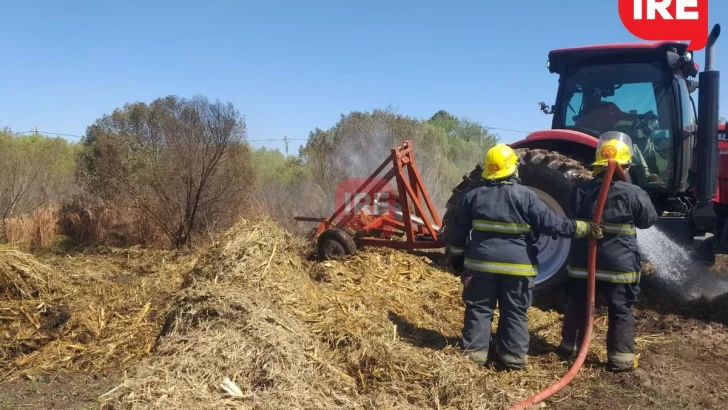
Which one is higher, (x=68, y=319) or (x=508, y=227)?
(x=508, y=227)

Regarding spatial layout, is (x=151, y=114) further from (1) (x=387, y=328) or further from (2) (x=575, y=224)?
(2) (x=575, y=224)

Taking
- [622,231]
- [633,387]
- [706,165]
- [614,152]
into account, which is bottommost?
[633,387]

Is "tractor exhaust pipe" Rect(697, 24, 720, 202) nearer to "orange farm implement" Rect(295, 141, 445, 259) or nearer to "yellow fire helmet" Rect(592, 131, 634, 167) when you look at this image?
"yellow fire helmet" Rect(592, 131, 634, 167)

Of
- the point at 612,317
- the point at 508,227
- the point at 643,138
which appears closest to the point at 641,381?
the point at 612,317

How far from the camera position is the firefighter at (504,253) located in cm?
442

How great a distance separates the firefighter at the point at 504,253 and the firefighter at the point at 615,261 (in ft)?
0.90

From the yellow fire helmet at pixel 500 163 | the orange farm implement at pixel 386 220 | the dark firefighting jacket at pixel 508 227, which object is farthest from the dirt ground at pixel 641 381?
the orange farm implement at pixel 386 220

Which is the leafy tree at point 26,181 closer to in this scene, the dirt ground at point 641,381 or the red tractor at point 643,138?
the dirt ground at point 641,381

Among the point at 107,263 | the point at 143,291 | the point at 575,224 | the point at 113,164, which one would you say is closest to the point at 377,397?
the point at 575,224

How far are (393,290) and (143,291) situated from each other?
2495mm

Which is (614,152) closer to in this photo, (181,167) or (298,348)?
(298,348)

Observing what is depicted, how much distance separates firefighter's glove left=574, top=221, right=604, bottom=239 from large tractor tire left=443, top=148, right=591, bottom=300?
1.16 meters

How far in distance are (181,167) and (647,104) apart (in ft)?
21.0

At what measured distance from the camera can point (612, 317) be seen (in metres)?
4.57
